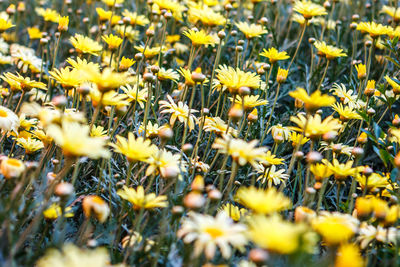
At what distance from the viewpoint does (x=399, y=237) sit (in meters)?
1.58

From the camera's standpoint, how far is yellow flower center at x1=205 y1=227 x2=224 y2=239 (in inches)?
48.5

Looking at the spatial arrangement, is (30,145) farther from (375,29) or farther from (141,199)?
(375,29)

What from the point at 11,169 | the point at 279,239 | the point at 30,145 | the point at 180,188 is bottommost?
the point at 30,145

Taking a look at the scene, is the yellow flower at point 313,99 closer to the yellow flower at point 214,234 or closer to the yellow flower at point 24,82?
the yellow flower at point 214,234

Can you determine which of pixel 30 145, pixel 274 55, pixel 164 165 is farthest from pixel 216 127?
pixel 30 145

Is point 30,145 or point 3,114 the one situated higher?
point 3,114

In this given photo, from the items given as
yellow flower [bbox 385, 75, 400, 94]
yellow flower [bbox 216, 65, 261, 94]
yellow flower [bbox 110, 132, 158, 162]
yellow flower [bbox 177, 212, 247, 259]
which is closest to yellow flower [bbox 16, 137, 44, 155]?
yellow flower [bbox 110, 132, 158, 162]

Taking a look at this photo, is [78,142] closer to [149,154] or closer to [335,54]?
[149,154]

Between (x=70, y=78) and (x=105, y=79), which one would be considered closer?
(x=105, y=79)

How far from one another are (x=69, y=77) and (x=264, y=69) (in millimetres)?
1269

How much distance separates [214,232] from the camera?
4.07ft

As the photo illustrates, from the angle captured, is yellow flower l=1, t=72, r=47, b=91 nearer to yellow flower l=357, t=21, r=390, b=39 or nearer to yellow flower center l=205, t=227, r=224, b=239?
yellow flower center l=205, t=227, r=224, b=239

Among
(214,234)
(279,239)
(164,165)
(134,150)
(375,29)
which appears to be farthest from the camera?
(375,29)

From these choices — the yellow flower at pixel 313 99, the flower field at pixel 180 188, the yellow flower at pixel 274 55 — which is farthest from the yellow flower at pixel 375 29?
the yellow flower at pixel 313 99
